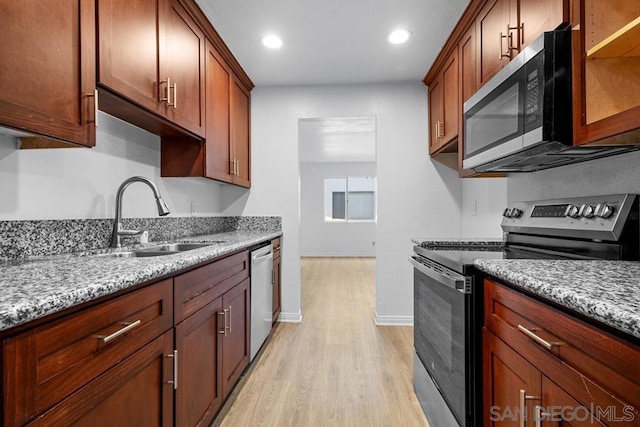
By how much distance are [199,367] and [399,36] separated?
2.44m

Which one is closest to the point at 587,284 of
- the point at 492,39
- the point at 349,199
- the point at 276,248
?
the point at 492,39

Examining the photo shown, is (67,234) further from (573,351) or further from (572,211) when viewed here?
(572,211)

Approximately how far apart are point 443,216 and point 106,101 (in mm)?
2780

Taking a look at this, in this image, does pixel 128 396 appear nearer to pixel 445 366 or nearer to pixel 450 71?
pixel 445 366

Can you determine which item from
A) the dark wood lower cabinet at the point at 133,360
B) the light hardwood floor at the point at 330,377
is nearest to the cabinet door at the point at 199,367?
the dark wood lower cabinet at the point at 133,360

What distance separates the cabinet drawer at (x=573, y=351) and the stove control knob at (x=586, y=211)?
0.58 m

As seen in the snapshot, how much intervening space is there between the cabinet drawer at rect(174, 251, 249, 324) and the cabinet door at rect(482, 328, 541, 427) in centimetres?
115

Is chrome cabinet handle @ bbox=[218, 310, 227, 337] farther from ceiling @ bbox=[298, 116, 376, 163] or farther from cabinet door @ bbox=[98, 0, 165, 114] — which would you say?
ceiling @ bbox=[298, 116, 376, 163]

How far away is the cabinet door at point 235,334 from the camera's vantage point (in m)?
1.72

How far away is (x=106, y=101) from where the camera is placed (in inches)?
56.1

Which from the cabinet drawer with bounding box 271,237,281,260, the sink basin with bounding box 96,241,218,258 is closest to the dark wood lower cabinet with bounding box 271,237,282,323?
the cabinet drawer with bounding box 271,237,281,260

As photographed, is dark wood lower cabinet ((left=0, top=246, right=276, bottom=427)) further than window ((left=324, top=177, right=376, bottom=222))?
No

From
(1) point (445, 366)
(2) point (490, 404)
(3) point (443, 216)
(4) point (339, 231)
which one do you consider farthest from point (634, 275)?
(4) point (339, 231)

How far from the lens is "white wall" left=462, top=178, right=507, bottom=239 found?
7.78ft
